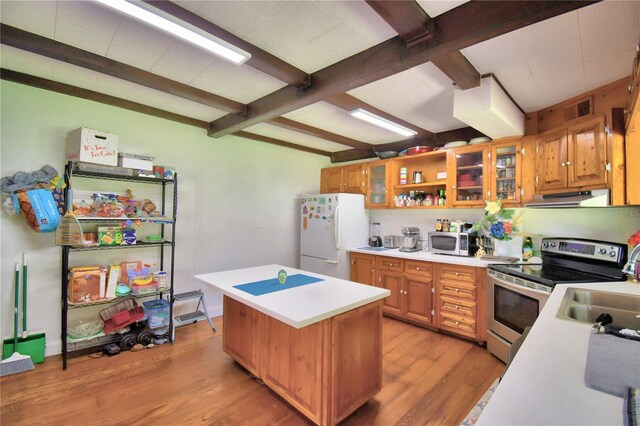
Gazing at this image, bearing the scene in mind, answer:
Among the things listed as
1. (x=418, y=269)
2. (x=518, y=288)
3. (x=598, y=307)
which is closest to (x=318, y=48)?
(x=598, y=307)

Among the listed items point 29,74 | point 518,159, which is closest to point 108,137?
point 29,74

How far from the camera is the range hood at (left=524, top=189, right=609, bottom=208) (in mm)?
2237

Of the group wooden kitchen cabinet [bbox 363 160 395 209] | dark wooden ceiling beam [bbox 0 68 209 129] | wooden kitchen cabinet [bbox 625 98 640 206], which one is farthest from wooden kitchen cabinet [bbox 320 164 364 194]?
wooden kitchen cabinet [bbox 625 98 640 206]

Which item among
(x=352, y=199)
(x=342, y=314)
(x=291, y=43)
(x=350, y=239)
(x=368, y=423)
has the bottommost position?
(x=368, y=423)

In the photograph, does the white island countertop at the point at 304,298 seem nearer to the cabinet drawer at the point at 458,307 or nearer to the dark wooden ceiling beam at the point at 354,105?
the cabinet drawer at the point at 458,307

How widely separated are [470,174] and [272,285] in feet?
9.01

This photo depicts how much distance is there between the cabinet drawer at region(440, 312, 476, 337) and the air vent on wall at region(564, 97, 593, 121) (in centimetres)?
221

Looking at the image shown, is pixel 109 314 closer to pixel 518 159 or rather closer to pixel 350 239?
pixel 350 239

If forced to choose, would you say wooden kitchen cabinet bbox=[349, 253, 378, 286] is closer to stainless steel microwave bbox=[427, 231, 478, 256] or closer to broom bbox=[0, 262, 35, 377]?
stainless steel microwave bbox=[427, 231, 478, 256]

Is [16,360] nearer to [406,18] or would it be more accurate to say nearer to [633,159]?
[406,18]

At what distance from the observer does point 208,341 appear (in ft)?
10.3

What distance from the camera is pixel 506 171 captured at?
3209 millimetres

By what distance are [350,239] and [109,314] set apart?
3.03m

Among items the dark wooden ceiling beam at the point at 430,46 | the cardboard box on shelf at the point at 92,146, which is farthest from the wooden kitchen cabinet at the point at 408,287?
the cardboard box on shelf at the point at 92,146
